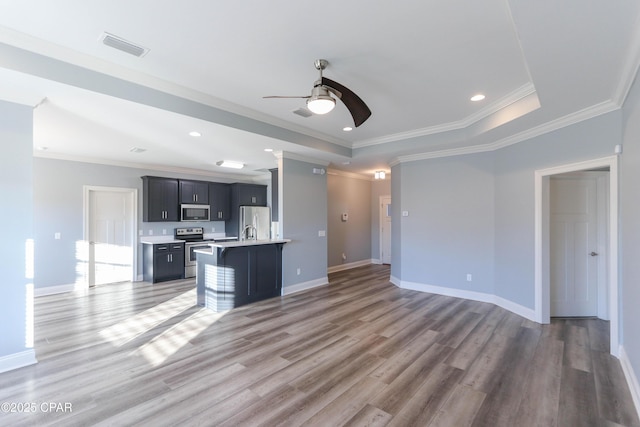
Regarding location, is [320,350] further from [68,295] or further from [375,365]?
[68,295]

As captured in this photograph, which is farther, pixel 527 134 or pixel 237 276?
pixel 237 276

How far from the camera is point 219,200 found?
773cm

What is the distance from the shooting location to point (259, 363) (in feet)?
9.43

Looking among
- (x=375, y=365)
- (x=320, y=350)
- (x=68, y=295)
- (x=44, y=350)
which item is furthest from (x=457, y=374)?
(x=68, y=295)

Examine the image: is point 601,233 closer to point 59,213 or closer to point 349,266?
point 349,266

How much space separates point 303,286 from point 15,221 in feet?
13.6

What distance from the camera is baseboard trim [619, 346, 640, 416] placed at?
222 cm

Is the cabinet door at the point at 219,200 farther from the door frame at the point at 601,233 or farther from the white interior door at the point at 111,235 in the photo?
the door frame at the point at 601,233

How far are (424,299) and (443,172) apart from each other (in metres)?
2.31

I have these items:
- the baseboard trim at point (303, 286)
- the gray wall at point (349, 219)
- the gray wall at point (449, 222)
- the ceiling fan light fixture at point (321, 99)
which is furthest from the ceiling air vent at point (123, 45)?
the gray wall at point (349, 219)

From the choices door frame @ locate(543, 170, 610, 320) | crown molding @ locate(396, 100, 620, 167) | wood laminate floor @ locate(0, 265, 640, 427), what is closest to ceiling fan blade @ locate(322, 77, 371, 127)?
wood laminate floor @ locate(0, 265, 640, 427)

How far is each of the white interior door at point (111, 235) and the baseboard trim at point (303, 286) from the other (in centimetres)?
372

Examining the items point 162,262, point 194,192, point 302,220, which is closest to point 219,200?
point 194,192

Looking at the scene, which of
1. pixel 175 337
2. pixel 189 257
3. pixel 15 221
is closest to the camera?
pixel 15 221
